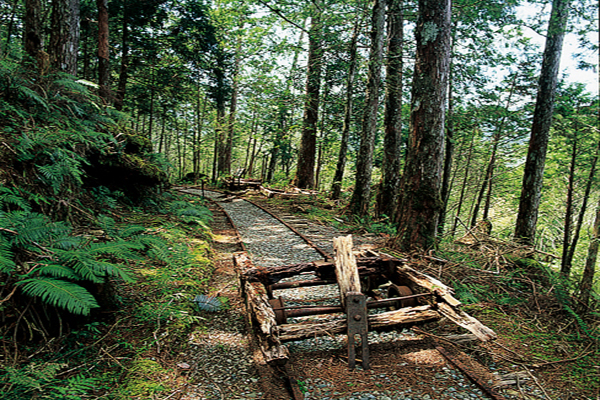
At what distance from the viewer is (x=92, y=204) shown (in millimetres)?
5965

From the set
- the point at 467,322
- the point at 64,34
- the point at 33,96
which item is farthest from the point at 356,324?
the point at 64,34

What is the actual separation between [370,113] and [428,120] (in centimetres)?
408

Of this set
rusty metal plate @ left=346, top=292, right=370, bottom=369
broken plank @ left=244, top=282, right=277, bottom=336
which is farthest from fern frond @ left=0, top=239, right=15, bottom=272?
rusty metal plate @ left=346, top=292, right=370, bottom=369

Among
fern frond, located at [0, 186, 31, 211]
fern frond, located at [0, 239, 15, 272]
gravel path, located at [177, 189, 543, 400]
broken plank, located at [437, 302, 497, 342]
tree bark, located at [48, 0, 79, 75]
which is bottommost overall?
gravel path, located at [177, 189, 543, 400]

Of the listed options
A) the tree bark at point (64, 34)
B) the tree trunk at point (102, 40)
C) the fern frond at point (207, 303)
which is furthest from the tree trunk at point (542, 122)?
the tree trunk at point (102, 40)

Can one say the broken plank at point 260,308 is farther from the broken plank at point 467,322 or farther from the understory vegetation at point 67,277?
the broken plank at point 467,322

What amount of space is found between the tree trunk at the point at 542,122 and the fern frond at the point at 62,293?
8.90 meters

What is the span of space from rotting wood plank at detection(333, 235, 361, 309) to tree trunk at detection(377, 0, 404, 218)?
719 cm

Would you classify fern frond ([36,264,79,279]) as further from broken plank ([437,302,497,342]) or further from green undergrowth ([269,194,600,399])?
green undergrowth ([269,194,600,399])

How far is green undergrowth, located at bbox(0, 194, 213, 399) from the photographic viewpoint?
2.23 meters

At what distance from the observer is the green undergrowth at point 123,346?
7.32ft

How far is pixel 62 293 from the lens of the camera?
2387 mm

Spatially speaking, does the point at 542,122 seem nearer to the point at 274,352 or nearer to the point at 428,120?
the point at 428,120

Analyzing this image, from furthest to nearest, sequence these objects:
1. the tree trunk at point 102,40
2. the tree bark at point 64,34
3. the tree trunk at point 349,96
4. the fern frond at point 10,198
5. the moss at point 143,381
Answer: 1. the tree trunk at point 349,96
2. the tree trunk at point 102,40
3. the tree bark at point 64,34
4. the fern frond at point 10,198
5. the moss at point 143,381
